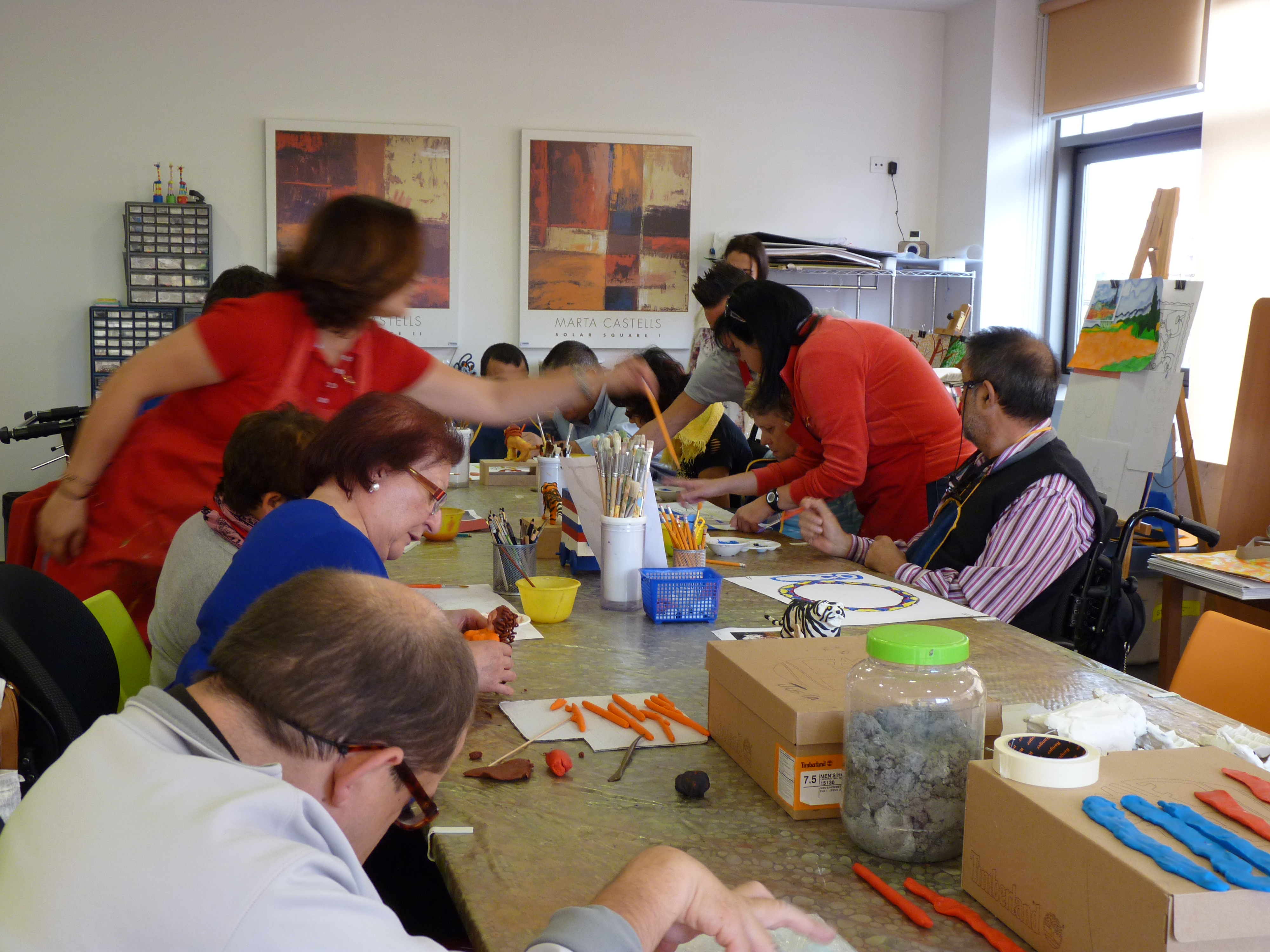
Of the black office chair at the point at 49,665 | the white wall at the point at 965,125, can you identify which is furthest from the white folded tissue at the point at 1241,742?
the white wall at the point at 965,125

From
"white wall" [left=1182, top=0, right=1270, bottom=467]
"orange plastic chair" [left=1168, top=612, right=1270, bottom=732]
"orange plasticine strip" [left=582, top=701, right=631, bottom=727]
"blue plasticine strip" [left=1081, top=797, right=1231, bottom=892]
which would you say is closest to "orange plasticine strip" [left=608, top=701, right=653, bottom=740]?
"orange plasticine strip" [left=582, top=701, right=631, bottom=727]

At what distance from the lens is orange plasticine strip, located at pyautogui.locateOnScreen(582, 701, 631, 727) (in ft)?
4.52

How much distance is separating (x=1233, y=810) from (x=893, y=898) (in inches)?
11.5

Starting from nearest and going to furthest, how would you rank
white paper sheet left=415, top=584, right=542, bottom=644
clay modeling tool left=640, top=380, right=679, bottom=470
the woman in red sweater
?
white paper sheet left=415, top=584, right=542, bottom=644 < clay modeling tool left=640, top=380, right=679, bottom=470 < the woman in red sweater

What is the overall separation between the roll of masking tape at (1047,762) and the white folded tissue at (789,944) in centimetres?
20

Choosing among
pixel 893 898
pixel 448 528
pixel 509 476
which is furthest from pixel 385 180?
pixel 893 898

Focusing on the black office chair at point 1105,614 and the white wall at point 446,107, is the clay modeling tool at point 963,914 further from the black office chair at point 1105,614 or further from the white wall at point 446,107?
the white wall at point 446,107

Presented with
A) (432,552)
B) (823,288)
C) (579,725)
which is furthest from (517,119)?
(579,725)

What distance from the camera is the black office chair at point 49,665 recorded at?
1448 millimetres

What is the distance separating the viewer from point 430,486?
62.9 inches

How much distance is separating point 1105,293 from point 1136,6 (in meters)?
1.55

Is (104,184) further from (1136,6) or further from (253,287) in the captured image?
(1136,6)

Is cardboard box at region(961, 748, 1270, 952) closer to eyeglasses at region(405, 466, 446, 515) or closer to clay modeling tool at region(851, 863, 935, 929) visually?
clay modeling tool at region(851, 863, 935, 929)

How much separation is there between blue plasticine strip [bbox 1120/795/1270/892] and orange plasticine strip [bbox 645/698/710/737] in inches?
22.6
